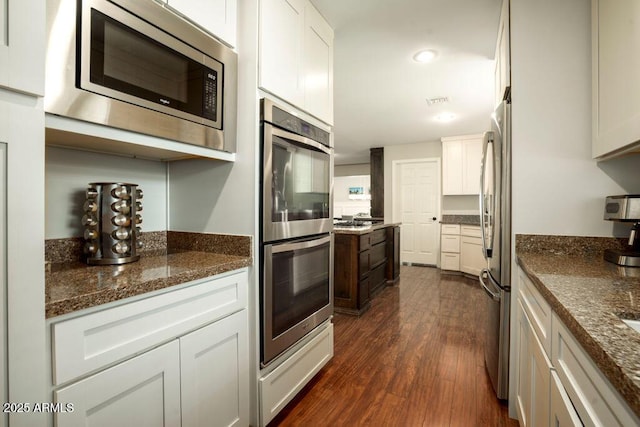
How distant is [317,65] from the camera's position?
1.97m

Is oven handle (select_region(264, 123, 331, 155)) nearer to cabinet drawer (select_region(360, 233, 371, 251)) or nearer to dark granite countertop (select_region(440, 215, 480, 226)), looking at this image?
cabinet drawer (select_region(360, 233, 371, 251))

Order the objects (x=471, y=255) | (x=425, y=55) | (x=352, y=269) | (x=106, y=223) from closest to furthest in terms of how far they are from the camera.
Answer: (x=106, y=223) → (x=425, y=55) → (x=352, y=269) → (x=471, y=255)

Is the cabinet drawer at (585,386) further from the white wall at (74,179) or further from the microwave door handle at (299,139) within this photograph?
the white wall at (74,179)

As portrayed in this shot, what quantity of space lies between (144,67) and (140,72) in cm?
3

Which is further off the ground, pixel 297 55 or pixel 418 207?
pixel 297 55

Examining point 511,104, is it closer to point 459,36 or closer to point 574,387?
point 459,36

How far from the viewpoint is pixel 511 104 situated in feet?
5.51

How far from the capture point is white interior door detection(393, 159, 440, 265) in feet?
19.9

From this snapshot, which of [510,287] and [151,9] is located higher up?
[151,9]

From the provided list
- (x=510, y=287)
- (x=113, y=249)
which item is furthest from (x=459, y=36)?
(x=113, y=249)

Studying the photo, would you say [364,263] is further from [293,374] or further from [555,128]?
[555,128]

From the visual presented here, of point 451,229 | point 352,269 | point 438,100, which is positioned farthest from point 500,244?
point 451,229

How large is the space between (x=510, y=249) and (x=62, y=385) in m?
1.97

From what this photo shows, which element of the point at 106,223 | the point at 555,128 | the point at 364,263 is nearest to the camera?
the point at 106,223
